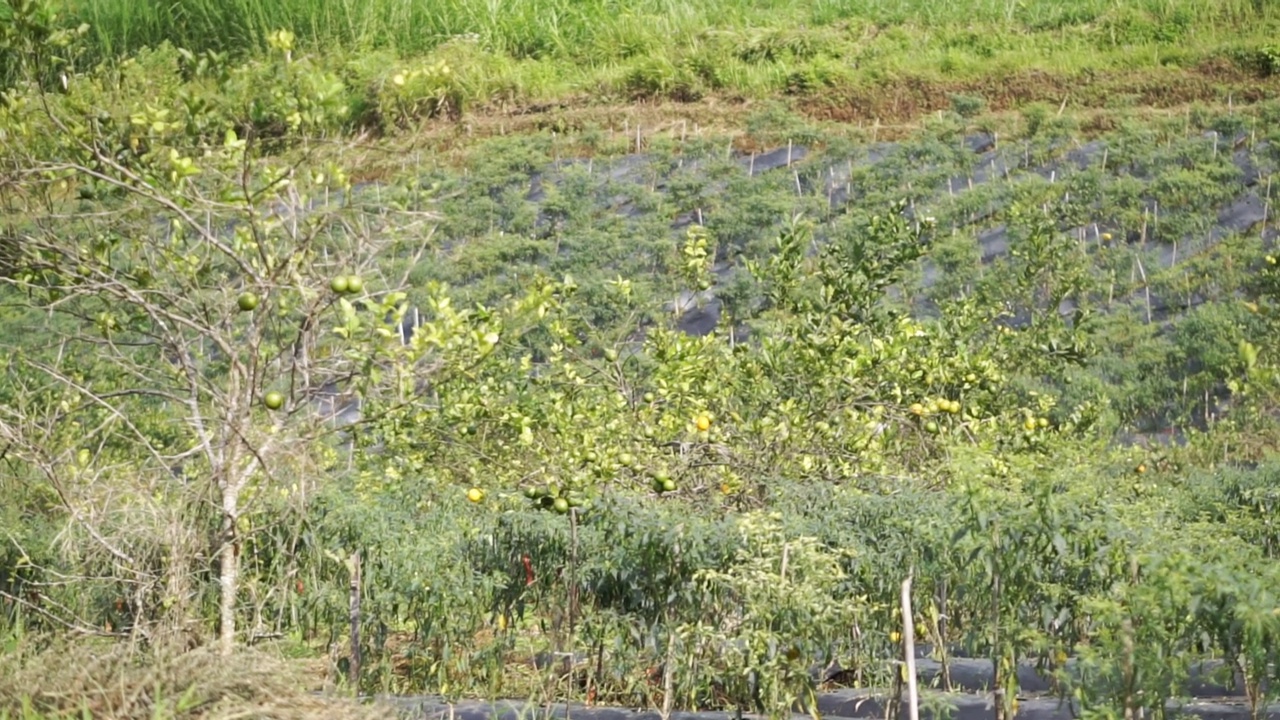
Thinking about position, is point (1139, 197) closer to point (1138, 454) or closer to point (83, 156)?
point (1138, 454)

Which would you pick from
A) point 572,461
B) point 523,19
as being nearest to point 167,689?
point 572,461

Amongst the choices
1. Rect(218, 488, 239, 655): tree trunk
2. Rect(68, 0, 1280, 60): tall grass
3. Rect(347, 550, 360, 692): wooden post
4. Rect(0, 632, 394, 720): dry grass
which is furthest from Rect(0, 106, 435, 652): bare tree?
Rect(68, 0, 1280, 60): tall grass

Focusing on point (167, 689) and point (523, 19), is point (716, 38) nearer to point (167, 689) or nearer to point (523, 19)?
point (523, 19)

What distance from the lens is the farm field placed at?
13.0ft

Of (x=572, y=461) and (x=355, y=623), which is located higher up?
(x=572, y=461)

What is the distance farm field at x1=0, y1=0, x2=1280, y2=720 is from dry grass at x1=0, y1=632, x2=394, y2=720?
0.04 feet

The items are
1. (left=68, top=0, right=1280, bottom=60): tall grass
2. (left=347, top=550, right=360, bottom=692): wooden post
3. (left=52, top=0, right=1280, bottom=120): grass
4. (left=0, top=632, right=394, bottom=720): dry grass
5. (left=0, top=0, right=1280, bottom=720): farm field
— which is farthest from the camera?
(left=68, top=0, right=1280, bottom=60): tall grass

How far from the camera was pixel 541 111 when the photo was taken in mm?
19344

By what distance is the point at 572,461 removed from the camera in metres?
5.81

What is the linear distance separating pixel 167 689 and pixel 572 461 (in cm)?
241

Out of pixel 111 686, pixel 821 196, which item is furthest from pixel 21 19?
pixel 821 196

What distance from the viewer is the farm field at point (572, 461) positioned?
3.98m

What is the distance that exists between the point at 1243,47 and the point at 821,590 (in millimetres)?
15763

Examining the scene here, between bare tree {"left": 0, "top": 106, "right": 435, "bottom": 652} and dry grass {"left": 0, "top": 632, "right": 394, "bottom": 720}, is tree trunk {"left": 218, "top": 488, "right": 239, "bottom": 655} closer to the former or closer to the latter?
bare tree {"left": 0, "top": 106, "right": 435, "bottom": 652}
